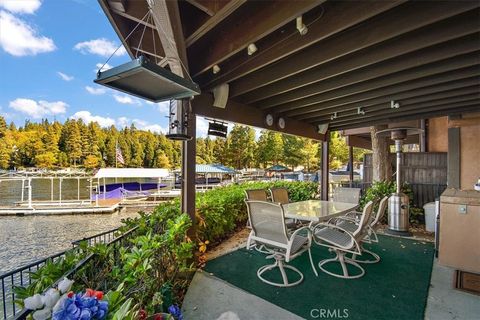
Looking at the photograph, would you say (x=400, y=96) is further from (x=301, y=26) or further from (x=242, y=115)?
(x=301, y=26)

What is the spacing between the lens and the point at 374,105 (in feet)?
14.1

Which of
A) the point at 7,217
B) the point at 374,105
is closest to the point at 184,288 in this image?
the point at 374,105

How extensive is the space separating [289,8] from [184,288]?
9.84 feet

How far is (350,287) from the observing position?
2.73 meters

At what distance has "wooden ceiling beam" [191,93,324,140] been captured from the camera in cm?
346

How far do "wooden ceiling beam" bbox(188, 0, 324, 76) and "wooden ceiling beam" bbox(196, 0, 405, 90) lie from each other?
0.23 meters

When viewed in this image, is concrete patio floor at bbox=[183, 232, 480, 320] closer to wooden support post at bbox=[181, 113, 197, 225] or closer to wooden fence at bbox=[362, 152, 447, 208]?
wooden support post at bbox=[181, 113, 197, 225]

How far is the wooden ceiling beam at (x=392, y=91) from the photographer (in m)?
2.84

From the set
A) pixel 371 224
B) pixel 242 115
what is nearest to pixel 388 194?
pixel 371 224

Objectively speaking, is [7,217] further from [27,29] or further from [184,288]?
[184,288]

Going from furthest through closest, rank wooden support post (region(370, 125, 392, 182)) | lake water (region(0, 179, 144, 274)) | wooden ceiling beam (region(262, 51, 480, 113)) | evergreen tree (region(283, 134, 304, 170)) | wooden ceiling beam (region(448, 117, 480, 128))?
evergreen tree (region(283, 134, 304, 170)), lake water (region(0, 179, 144, 274)), wooden support post (region(370, 125, 392, 182)), wooden ceiling beam (region(448, 117, 480, 128)), wooden ceiling beam (region(262, 51, 480, 113))

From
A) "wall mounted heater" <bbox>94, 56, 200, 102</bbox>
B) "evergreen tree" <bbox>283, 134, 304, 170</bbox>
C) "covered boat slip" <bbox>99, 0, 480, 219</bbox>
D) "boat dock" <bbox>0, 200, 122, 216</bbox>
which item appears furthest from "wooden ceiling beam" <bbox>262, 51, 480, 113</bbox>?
"evergreen tree" <bbox>283, 134, 304, 170</bbox>

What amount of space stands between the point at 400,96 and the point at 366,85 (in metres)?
0.83

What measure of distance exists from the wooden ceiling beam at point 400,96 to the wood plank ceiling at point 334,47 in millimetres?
13
